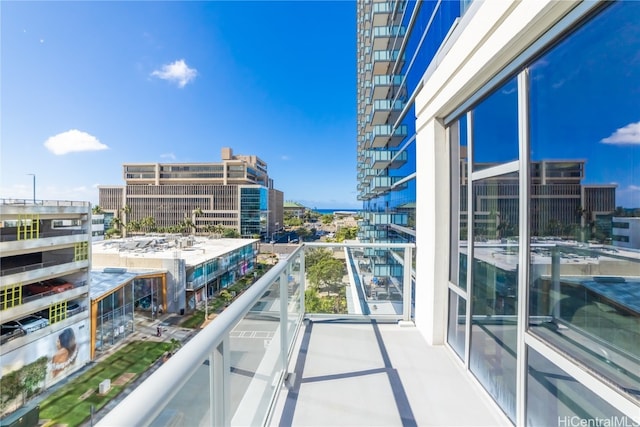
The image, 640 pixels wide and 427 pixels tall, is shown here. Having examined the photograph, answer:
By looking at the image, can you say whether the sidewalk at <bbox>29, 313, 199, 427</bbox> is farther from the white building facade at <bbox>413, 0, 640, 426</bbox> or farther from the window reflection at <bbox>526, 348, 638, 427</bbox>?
the window reflection at <bbox>526, 348, 638, 427</bbox>

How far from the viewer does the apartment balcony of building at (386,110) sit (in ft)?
Answer: 42.6

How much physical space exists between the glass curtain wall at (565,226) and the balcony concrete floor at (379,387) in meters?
0.24

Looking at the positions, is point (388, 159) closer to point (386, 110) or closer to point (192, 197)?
point (386, 110)

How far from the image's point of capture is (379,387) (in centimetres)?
203

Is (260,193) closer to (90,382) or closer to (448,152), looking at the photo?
(90,382)

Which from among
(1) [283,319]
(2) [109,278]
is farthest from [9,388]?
(1) [283,319]

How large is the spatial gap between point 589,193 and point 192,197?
53944 mm

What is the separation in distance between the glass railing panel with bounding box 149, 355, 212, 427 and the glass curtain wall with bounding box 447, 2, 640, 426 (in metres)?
1.63

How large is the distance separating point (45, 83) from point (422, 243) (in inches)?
1178

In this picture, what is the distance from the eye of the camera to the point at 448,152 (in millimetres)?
2639

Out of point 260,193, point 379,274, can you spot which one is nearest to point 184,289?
point 379,274

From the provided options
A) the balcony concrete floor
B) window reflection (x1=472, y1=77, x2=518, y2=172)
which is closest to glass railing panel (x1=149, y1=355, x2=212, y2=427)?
the balcony concrete floor

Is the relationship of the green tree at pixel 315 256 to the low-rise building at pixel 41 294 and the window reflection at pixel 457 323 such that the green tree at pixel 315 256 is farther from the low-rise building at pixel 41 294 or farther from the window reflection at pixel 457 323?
the low-rise building at pixel 41 294

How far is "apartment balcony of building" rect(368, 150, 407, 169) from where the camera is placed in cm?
1164
